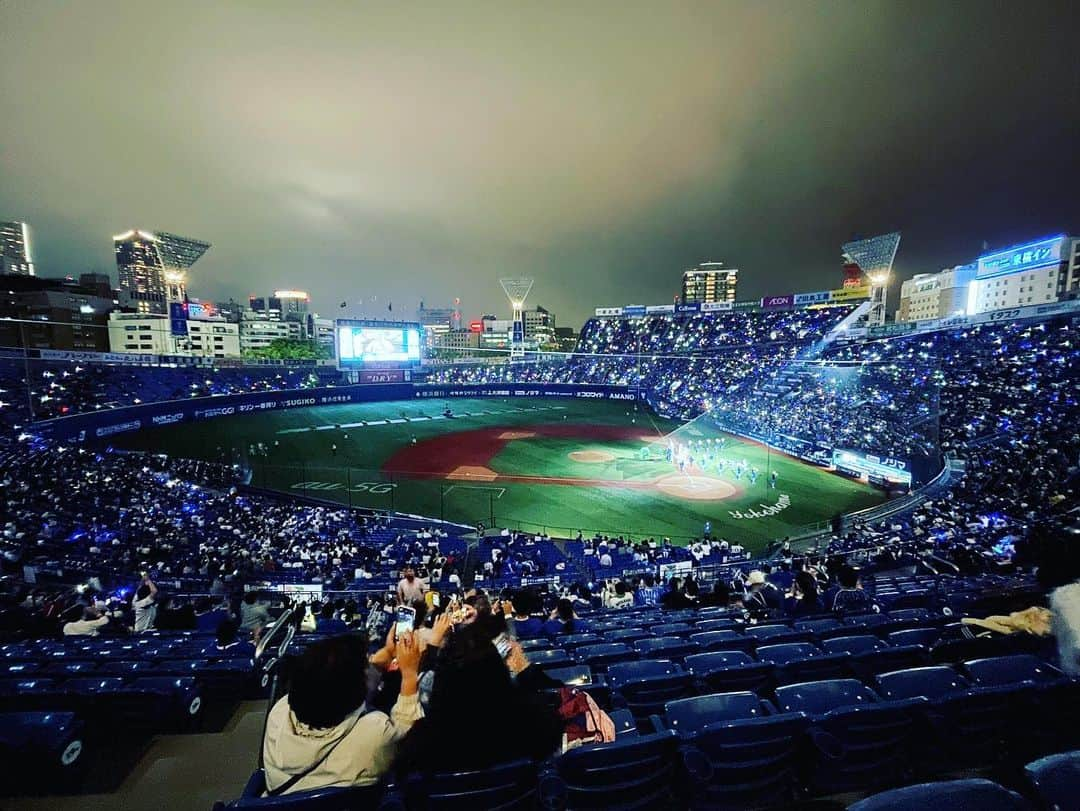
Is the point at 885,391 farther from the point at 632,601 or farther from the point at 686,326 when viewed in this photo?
the point at 686,326

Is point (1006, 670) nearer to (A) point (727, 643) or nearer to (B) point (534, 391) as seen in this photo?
(A) point (727, 643)

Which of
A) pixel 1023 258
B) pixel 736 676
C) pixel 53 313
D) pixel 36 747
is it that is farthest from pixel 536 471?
pixel 53 313

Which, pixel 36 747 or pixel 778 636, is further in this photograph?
pixel 778 636

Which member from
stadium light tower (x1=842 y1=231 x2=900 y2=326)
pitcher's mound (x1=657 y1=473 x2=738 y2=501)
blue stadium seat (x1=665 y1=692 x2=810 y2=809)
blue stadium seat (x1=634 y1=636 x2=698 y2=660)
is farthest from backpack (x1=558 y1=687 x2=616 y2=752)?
stadium light tower (x1=842 y1=231 x2=900 y2=326)

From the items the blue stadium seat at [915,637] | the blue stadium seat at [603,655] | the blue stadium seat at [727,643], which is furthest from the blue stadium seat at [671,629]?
the blue stadium seat at [915,637]

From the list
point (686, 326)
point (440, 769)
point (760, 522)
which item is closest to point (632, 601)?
point (440, 769)

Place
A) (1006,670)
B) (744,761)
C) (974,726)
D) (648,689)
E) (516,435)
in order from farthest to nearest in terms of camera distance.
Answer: (516,435) < (648,689) < (1006,670) < (974,726) < (744,761)
